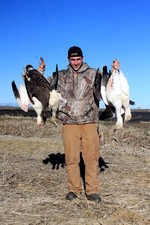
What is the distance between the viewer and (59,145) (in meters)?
14.2

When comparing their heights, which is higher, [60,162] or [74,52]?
[74,52]

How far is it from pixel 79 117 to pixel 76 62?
0.91 m

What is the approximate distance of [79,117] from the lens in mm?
6879

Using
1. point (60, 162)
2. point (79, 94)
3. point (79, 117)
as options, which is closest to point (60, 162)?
point (60, 162)

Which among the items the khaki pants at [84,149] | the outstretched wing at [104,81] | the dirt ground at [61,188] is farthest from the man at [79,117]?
the dirt ground at [61,188]

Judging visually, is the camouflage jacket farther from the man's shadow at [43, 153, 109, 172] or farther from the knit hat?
the man's shadow at [43, 153, 109, 172]

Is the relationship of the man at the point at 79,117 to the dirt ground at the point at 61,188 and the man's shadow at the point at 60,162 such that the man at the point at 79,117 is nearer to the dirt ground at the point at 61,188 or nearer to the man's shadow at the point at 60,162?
the dirt ground at the point at 61,188

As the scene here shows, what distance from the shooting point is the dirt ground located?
6.15 meters

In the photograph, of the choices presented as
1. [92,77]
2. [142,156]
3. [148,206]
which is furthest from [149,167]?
[92,77]

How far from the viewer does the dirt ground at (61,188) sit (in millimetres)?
6148

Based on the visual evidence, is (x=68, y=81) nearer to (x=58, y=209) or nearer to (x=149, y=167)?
(x=58, y=209)

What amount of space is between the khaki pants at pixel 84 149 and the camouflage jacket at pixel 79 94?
0.48 feet

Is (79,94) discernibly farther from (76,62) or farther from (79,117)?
(76,62)

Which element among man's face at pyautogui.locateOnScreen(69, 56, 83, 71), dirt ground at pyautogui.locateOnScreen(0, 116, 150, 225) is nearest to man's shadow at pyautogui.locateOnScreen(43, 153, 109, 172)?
dirt ground at pyautogui.locateOnScreen(0, 116, 150, 225)
